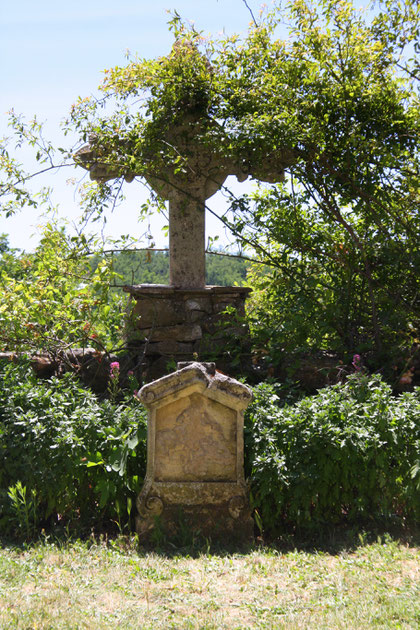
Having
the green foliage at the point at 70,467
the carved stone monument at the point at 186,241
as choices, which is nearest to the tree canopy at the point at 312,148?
the carved stone monument at the point at 186,241

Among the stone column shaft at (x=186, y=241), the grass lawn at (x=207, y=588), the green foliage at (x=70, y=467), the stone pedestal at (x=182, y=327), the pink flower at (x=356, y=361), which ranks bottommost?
the grass lawn at (x=207, y=588)

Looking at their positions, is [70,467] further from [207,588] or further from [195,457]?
[207,588]

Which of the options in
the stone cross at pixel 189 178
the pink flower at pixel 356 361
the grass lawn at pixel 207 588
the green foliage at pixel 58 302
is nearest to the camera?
the grass lawn at pixel 207 588

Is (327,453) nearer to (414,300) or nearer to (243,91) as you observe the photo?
(414,300)

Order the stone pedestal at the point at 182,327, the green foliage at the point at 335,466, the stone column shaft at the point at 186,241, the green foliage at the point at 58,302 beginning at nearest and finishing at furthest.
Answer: the green foliage at the point at 335,466, the green foliage at the point at 58,302, the stone pedestal at the point at 182,327, the stone column shaft at the point at 186,241

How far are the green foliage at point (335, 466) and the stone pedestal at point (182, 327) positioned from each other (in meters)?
1.85

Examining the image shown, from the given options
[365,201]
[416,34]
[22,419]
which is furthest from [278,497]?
[416,34]

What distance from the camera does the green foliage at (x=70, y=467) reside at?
3.99 meters

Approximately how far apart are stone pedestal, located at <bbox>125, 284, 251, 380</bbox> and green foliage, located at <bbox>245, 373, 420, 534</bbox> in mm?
1854

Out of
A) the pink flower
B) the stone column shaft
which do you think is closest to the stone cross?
the stone column shaft

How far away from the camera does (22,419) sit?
4227 millimetres

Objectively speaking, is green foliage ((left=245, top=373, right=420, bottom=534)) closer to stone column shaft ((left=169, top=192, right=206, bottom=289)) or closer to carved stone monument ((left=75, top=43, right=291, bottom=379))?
carved stone monument ((left=75, top=43, right=291, bottom=379))

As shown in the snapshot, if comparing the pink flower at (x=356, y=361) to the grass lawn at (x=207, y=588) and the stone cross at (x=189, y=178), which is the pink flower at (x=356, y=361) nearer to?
the grass lawn at (x=207, y=588)

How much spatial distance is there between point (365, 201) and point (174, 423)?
3006 mm
